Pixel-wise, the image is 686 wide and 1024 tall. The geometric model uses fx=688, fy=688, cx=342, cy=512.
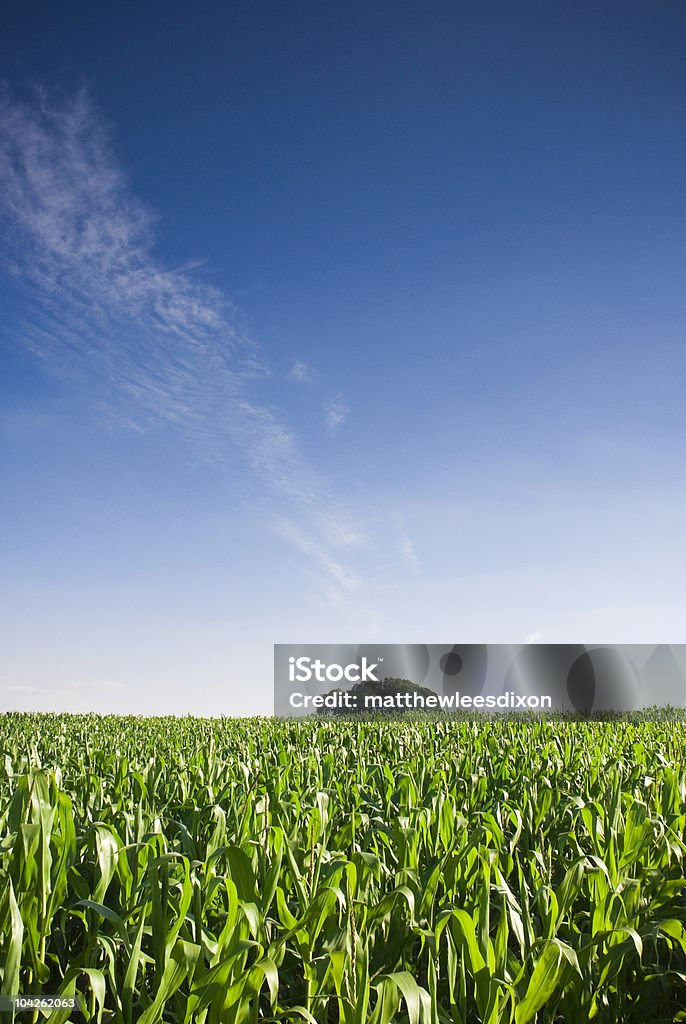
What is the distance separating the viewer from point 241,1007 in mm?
Answer: 1774

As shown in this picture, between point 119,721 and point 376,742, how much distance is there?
6087 millimetres

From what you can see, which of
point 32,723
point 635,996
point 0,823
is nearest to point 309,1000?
point 635,996

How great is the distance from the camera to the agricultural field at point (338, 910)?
1.84 meters

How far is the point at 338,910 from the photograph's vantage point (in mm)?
2156

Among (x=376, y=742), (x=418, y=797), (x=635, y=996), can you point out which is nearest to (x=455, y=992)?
(x=635, y=996)

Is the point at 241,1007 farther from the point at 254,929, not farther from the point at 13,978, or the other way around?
the point at 13,978

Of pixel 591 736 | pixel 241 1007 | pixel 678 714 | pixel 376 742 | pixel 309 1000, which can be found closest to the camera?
pixel 241 1007

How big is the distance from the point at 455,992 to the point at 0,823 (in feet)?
6.76

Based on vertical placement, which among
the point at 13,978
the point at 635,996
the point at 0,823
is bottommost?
the point at 635,996

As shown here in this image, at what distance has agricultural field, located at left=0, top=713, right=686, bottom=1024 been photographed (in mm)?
1845

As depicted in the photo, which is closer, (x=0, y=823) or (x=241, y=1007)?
(x=241, y=1007)

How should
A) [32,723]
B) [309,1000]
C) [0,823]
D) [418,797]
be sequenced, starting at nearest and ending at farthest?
[309,1000] → [0,823] → [418,797] → [32,723]

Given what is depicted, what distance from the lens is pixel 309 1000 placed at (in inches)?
74.7

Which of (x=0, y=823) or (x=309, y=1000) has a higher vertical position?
(x=0, y=823)
